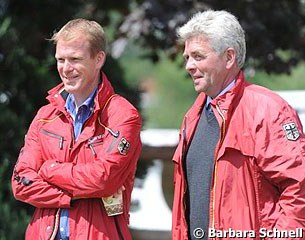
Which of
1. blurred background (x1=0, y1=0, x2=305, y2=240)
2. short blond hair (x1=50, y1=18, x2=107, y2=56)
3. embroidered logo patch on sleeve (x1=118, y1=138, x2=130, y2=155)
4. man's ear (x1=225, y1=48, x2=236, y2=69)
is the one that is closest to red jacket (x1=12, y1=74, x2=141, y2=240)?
embroidered logo patch on sleeve (x1=118, y1=138, x2=130, y2=155)

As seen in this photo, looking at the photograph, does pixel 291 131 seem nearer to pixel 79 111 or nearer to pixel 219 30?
pixel 219 30

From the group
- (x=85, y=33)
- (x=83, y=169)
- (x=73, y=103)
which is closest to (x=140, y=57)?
(x=73, y=103)

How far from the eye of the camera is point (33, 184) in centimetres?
429

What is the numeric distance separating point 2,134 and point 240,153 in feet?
11.8

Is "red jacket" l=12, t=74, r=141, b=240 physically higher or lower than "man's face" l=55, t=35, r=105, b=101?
lower

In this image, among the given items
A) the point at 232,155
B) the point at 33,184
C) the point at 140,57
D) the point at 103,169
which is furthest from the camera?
the point at 140,57

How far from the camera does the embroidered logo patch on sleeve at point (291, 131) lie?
3.84m

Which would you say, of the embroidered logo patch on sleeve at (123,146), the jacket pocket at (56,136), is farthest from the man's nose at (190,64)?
the jacket pocket at (56,136)

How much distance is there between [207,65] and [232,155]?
442mm

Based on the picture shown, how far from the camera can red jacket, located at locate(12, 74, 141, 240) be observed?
13.7 ft

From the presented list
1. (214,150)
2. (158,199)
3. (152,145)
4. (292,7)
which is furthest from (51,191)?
(158,199)

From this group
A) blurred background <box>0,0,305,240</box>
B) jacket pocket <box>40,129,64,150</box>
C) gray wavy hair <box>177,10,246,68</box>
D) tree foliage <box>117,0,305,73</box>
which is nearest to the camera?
gray wavy hair <box>177,10,246,68</box>

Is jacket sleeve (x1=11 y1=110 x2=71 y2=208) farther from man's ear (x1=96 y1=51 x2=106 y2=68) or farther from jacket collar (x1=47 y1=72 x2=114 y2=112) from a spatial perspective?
man's ear (x1=96 y1=51 x2=106 y2=68)

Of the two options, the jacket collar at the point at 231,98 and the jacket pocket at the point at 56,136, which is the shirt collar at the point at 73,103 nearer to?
the jacket pocket at the point at 56,136
